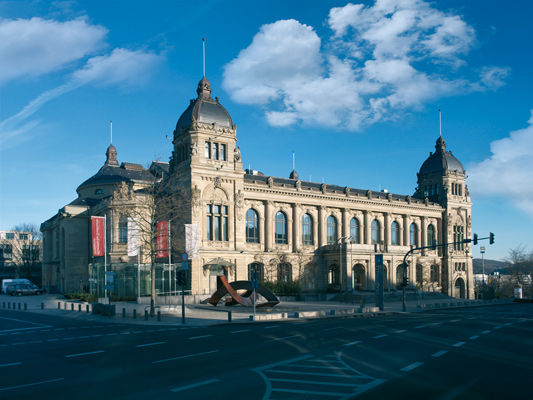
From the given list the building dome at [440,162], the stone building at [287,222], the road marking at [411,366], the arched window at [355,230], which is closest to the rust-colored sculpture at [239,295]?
the stone building at [287,222]

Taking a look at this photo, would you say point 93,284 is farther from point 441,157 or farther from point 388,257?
point 441,157

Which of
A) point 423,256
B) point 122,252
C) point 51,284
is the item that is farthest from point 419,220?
point 51,284

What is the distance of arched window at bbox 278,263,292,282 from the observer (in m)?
64.4

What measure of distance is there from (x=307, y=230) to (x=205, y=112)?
73.8ft

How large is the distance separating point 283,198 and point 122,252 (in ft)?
70.3

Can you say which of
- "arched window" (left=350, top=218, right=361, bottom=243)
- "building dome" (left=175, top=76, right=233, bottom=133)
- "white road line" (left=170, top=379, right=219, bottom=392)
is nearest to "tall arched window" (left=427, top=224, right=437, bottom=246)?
"arched window" (left=350, top=218, right=361, bottom=243)

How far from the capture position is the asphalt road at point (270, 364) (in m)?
11.7

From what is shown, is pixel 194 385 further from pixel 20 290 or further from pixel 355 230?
pixel 355 230

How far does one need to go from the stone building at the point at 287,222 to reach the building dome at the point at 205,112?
140 millimetres

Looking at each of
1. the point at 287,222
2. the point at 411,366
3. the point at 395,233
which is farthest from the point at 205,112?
the point at 411,366

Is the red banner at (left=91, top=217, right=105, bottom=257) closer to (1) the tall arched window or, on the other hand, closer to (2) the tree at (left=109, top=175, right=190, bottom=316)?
(2) the tree at (left=109, top=175, right=190, bottom=316)

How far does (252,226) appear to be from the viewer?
63625 mm

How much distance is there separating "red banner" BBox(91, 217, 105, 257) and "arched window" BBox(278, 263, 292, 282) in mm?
22517

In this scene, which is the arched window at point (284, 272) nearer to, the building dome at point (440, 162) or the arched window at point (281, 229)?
the arched window at point (281, 229)
